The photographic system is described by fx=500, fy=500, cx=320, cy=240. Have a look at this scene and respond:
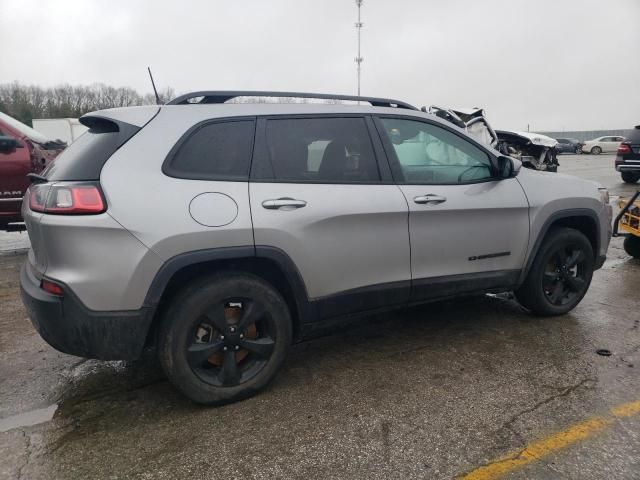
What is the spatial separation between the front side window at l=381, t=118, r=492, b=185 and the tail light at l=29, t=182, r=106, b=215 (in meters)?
1.84

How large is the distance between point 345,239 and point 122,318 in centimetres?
133

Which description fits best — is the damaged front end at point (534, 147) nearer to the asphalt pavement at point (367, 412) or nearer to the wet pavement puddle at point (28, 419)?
the asphalt pavement at point (367, 412)

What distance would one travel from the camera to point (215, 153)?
9.28 feet

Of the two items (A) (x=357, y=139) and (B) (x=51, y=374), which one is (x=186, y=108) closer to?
(A) (x=357, y=139)

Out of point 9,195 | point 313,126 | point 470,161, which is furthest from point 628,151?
point 9,195

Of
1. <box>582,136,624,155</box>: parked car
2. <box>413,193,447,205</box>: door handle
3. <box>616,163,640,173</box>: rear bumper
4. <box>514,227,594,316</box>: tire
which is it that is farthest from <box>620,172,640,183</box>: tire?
<box>582,136,624,155</box>: parked car

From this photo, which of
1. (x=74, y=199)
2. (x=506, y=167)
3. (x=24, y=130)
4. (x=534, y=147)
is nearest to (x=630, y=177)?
(x=534, y=147)

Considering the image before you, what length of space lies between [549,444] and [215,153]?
2323 mm

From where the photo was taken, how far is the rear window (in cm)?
260

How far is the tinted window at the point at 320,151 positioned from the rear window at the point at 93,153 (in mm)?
770

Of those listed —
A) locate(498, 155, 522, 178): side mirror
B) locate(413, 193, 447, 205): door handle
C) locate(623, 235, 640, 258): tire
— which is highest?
locate(498, 155, 522, 178): side mirror

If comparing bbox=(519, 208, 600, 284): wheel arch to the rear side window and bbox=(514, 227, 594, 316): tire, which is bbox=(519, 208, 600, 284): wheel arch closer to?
bbox=(514, 227, 594, 316): tire

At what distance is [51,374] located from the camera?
3.38 metres

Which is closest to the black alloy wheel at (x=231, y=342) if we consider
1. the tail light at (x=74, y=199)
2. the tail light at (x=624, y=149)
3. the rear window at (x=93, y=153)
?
the tail light at (x=74, y=199)
